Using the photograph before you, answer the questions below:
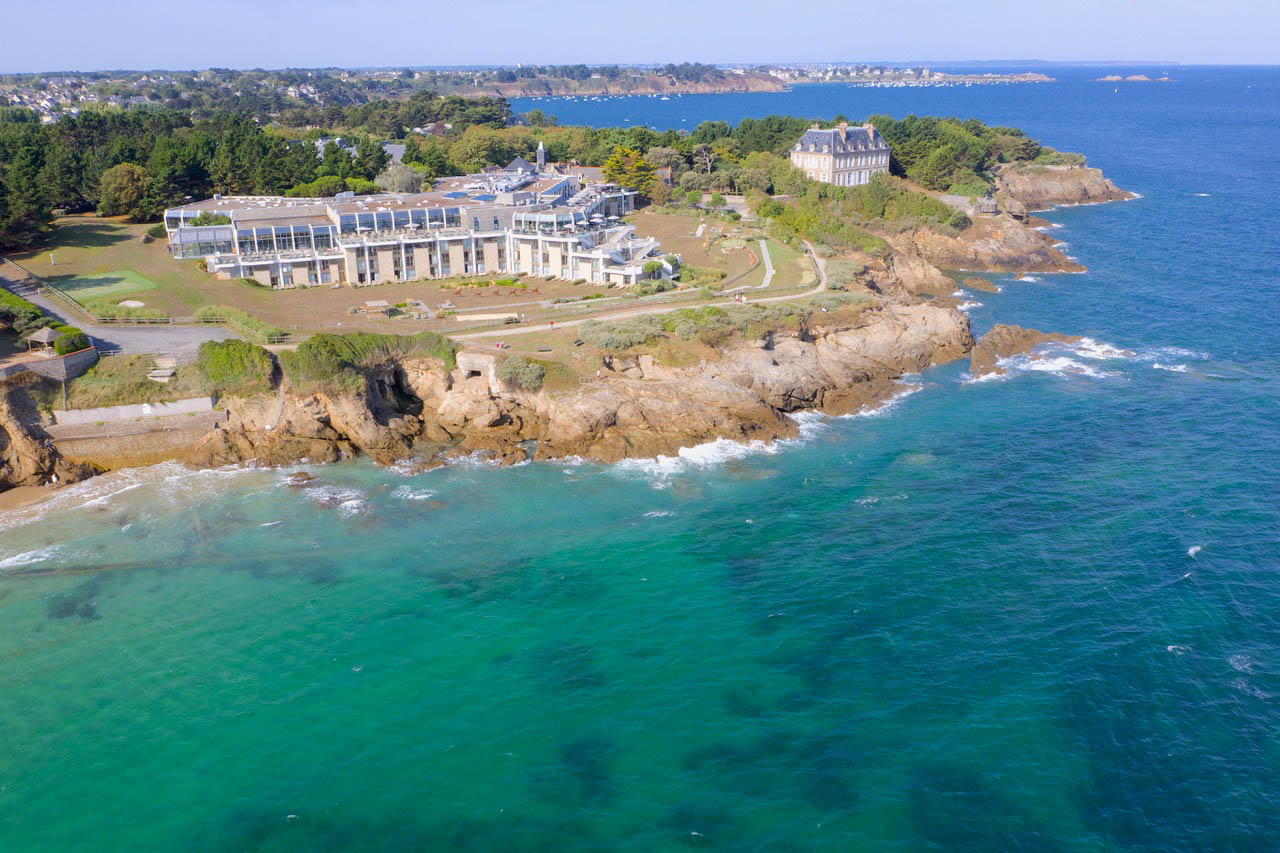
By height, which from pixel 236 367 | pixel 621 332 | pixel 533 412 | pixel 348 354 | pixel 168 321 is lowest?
pixel 533 412

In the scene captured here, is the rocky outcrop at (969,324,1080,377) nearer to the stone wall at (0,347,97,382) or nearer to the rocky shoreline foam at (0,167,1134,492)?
the rocky shoreline foam at (0,167,1134,492)

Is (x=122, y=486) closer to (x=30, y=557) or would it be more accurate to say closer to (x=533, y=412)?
(x=30, y=557)

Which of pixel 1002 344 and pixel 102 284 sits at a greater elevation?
pixel 102 284

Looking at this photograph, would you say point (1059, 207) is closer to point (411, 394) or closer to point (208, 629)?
point (411, 394)

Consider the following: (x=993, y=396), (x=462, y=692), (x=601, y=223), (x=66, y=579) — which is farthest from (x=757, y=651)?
(x=601, y=223)

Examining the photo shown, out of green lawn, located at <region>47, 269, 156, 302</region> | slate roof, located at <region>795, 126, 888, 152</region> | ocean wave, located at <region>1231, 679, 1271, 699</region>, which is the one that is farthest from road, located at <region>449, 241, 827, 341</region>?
slate roof, located at <region>795, 126, 888, 152</region>

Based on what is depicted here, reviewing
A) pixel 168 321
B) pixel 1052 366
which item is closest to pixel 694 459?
pixel 1052 366

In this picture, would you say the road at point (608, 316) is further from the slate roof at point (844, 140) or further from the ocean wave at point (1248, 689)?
the slate roof at point (844, 140)
